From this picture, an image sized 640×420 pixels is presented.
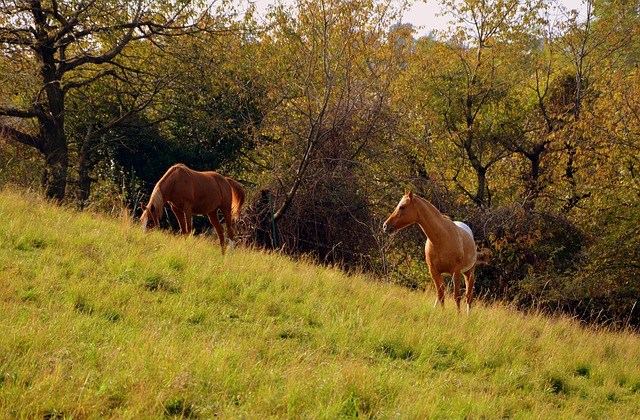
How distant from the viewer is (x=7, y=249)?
7.81 m

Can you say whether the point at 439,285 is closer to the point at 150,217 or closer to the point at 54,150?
the point at 150,217

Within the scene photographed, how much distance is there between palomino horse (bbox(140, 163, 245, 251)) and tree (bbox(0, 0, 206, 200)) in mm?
4256

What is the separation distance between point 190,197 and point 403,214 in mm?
4231

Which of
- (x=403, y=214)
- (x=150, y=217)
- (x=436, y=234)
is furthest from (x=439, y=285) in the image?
(x=150, y=217)

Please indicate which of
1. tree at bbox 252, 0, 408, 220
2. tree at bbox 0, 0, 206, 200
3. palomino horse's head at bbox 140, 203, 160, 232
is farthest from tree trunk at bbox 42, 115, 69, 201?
palomino horse's head at bbox 140, 203, 160, 232

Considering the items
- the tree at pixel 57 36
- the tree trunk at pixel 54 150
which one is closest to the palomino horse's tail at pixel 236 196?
the tree at pixel 57 36

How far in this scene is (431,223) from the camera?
8.98 m

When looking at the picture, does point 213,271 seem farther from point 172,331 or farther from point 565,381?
point 565,381

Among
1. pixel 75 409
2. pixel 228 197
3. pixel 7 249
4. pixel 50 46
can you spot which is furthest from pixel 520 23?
pixel 75 409

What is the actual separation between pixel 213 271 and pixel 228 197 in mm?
4208

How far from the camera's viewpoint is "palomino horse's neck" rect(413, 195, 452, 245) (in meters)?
8.94

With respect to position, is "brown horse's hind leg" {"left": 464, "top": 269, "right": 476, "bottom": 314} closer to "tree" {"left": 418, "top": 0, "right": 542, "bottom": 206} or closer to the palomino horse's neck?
the palomino horse's neck

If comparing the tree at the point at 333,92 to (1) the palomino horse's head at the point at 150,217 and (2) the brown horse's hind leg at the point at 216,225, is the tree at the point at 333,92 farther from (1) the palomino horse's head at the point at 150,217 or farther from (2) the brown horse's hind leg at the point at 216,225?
(1) the palomino horse's head at the point at 150,217

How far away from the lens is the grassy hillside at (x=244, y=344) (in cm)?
459
